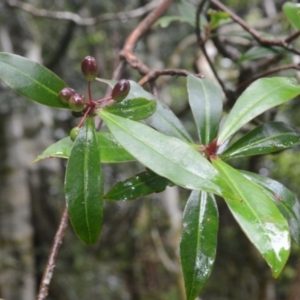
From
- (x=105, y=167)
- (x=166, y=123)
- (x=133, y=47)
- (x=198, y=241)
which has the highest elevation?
(x=133, y=47)

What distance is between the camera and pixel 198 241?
0.39m

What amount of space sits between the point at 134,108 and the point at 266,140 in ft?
0.52

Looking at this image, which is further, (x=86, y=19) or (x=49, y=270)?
(x=86, y=19)

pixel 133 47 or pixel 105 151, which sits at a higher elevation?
pixel 133 47

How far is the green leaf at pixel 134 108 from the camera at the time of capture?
Result: 1.25 ft

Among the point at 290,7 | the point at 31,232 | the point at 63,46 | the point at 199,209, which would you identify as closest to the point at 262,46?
the point at 290,7

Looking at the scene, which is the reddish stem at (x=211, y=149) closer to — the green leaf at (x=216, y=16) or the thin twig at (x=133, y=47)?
the thin twig at (x=133, y=47)

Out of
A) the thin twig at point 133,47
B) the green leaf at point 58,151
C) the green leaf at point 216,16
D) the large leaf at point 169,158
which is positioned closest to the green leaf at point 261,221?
the large leaf at point 169,158

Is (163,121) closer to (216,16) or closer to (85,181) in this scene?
(85,181)

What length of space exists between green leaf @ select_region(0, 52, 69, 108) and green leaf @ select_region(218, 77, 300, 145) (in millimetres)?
164

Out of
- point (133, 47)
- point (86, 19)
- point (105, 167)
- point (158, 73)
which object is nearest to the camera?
point (158, 73)

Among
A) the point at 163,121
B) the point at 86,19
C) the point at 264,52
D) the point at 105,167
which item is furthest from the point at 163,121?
the point at 105,167

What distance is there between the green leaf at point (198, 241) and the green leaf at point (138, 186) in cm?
4

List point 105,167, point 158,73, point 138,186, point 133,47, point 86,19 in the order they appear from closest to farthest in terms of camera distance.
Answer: point 138,186 < point 158,73 < point 133,47 < point 86,19 < point 105,167
